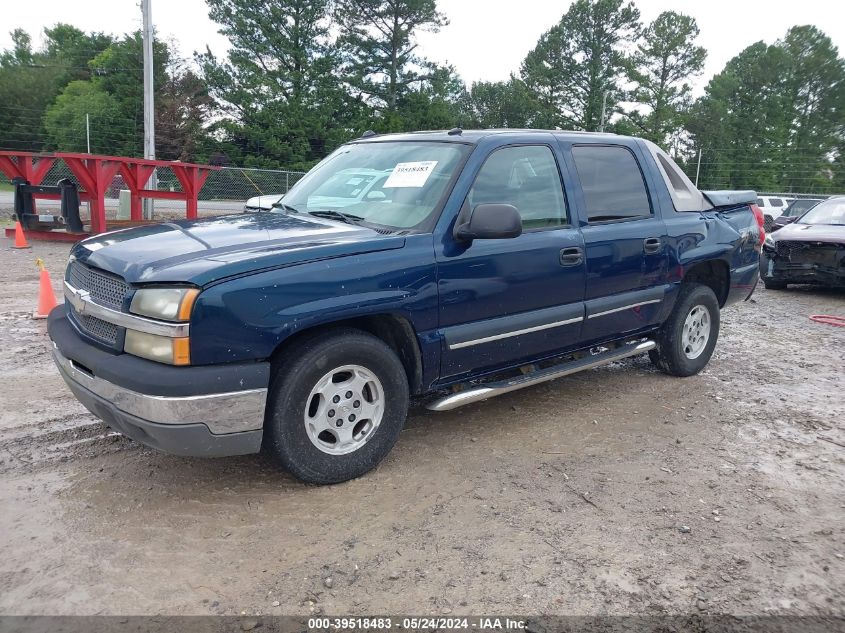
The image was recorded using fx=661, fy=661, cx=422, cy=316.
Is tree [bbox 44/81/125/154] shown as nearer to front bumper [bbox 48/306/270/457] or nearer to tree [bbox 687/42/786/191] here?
front bumper [bbox 48/306/270/457]

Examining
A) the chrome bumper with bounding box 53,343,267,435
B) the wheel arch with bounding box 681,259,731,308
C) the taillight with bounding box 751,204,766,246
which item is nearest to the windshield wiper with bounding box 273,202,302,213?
the chrome bumper with bounding box 53,343,267,435

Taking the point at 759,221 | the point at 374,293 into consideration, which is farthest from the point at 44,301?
the point at 759,221

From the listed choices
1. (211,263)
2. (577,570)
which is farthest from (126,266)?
(577,570)

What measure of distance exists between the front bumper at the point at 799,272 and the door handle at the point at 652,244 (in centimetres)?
564

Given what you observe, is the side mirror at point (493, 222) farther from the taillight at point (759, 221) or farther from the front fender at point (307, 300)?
the taillight at point (759, 221)

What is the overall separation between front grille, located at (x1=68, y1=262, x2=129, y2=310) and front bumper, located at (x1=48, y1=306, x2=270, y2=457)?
0.84 ft

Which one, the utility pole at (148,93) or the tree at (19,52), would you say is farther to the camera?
the tree at (19,52)

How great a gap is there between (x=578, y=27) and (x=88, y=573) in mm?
59311

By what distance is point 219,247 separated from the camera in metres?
3.27

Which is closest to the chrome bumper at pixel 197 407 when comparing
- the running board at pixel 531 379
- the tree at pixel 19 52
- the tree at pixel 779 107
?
the running board at pixel 531 379

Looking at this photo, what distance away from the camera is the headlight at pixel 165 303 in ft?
9.48

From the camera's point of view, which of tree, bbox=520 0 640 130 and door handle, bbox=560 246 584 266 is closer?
door handle, bbox=560 246 584 266

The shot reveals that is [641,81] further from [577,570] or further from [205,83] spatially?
[577,570]

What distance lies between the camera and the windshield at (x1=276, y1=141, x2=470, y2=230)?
12.6 ft
